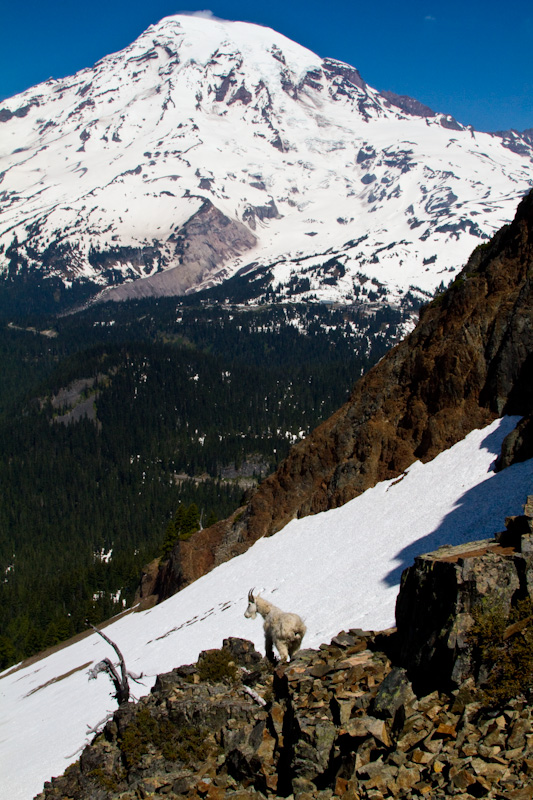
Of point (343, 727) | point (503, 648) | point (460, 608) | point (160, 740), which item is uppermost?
point (460, 608)

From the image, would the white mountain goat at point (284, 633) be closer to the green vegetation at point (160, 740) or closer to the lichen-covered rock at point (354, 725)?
the lichen-covered rock at point (354, 725)

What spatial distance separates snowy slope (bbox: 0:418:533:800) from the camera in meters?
27.6

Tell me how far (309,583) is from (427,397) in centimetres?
1956

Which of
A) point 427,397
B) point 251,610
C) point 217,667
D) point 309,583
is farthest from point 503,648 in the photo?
point 427,397

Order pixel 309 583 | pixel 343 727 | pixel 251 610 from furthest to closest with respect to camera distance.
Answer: pixel 309 583
pixel 251 610
pixel 343 727

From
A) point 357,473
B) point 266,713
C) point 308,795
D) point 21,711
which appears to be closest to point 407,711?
point 308,795

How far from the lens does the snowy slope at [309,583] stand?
90.6 ft

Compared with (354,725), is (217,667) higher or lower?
lower

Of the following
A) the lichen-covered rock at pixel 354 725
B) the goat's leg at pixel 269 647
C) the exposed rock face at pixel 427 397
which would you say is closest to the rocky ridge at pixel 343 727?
the lichen-covered rock at pixel 354 725

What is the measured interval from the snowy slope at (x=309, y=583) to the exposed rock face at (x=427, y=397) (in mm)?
2329

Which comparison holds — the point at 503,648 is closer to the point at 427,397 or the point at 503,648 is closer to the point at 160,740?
the point at 160,740

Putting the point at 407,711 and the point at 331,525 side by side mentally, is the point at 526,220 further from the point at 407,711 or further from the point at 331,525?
the point at 407,711

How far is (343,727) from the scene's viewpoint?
1312 centimetres

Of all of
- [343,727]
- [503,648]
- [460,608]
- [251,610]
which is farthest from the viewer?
[251,610]
